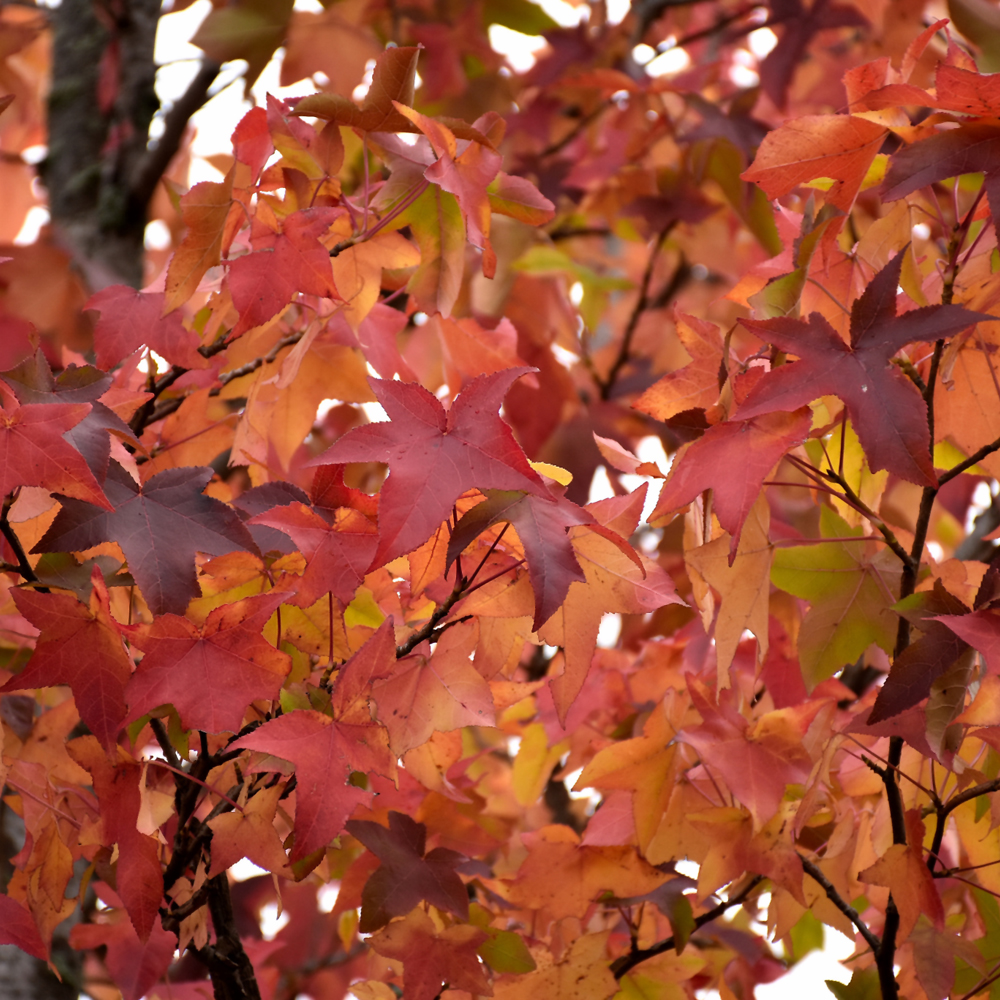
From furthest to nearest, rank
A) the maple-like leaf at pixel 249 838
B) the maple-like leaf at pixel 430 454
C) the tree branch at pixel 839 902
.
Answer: the tree branch at pixel 839 902
the maple-like leaf at pixel 249 838
the maple-like leaf at pixel 430 454

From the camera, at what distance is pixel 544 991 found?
0.80 meters

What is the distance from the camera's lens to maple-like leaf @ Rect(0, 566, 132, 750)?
2.02ft

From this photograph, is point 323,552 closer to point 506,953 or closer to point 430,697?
point 430,697

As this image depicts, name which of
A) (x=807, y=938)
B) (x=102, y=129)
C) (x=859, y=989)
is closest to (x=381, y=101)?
(x=859, y=989)

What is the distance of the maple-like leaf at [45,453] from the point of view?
1.91 ft

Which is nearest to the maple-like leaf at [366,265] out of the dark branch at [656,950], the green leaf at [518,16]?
the dark branch at [656,950]

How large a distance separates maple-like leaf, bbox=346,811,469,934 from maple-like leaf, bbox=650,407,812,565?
1.19 ft

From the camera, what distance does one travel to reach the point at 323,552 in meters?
0.64

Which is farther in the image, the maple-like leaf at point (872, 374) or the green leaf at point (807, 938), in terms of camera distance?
the green leaf at point (807, 938)

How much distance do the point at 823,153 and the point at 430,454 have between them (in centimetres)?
34

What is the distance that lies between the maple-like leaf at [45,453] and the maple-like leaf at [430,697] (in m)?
0.22

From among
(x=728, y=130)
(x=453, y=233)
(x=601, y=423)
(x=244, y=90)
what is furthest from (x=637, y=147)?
(x=453, y=233)

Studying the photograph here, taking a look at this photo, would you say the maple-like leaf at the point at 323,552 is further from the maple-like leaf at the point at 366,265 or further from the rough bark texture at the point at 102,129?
the rough bark texture at the point at 102,129

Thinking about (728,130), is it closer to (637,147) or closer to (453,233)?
(637,147)
